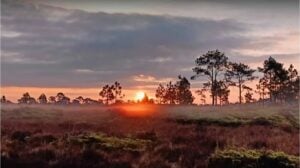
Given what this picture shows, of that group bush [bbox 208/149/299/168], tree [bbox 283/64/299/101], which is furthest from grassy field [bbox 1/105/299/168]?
tree [bbox 283/64/299/101]

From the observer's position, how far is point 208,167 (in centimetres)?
1083

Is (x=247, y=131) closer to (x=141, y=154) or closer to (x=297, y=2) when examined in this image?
(x=141, y=154)

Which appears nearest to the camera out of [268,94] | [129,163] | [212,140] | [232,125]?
[129,163]

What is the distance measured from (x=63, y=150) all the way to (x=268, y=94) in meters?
56.5

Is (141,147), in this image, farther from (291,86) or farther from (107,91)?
(291,86)

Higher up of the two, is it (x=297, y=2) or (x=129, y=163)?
(x=297, y=2)

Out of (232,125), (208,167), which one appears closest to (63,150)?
(208,167)

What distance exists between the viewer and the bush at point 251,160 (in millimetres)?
10727

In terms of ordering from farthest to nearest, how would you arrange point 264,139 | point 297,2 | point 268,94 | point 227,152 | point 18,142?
1. point 268,94
2. point 264,139
3. point 18,142
4. point 227,152
5. point 297,2

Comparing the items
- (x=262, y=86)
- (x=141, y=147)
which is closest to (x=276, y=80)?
(x=262, y=86)

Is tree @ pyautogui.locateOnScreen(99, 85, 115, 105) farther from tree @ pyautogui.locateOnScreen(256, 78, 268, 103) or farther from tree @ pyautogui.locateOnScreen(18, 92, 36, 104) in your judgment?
tree @ pyautogui.locateOnScreen(256, 78, 268, 103)

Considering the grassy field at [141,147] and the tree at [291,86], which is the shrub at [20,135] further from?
the tree at [291,86]

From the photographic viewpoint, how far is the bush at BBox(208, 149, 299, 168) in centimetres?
1073

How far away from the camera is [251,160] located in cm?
1089
